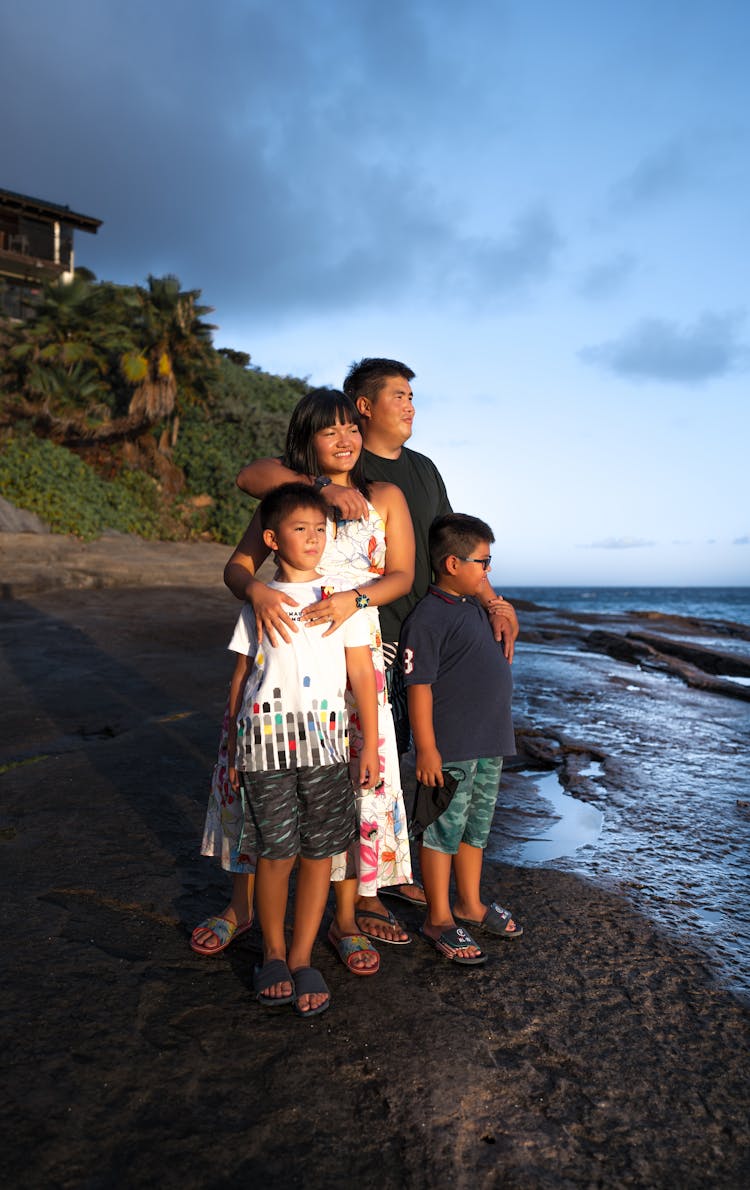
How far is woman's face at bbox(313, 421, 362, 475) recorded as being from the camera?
259 centimetres

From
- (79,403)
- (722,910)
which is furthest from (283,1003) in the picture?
(79,403)

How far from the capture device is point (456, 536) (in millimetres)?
2842

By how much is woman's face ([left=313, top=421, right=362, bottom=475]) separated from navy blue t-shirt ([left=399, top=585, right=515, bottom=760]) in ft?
2.00

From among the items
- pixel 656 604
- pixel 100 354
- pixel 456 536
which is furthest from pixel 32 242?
pixel 656 604

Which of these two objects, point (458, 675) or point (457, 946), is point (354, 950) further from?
point (458, 675)

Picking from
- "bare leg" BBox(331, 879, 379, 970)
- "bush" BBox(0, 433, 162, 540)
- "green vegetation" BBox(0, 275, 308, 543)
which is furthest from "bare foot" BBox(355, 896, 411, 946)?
"green vegetation" BBox(0, 275, 308, 543)

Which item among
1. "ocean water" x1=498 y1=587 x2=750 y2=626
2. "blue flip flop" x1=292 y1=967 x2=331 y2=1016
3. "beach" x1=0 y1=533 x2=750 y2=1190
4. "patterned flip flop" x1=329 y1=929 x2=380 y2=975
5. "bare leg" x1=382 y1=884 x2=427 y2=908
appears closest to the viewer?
"beach" x1=0 y1=533 x2=750 y2=1190

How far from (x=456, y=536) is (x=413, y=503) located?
1.08ft

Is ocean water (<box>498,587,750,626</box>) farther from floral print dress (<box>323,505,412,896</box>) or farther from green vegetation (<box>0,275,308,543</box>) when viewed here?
floral print dress (<box>323,505,412,896</box>)

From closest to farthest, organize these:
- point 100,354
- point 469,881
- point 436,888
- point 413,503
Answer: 1. point 436,888
2. point 469,881
3. point 413,503
4. point 100,354

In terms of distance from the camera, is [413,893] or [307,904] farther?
[413,893]

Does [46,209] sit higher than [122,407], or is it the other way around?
[46,209]

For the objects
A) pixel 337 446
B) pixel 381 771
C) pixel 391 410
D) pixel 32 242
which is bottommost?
pixel 381 771

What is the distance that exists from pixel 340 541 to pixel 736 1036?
76.3 inches
